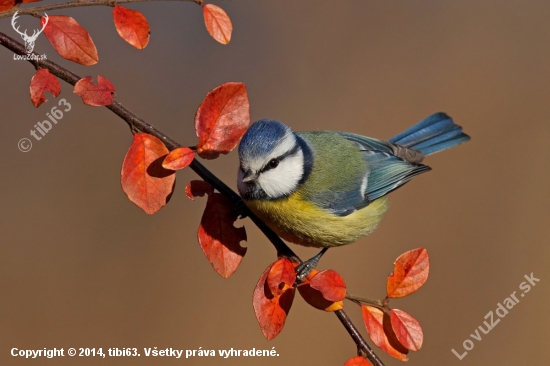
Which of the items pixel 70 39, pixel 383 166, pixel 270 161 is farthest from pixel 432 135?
pixel 70 39

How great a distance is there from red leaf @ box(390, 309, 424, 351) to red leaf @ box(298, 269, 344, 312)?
0.14 meters

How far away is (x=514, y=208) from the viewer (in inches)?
188

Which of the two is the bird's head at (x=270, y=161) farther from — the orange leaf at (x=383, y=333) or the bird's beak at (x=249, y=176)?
the orange leaf at (x=383, y=333)

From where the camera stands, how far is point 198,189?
52.6 inches

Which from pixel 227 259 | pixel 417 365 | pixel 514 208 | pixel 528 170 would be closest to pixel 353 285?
pixel 417 365

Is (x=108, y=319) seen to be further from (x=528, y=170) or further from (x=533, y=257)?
(x=528, y=170)

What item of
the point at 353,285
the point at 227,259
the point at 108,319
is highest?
the point at 108,319

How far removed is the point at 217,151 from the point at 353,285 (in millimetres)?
3124

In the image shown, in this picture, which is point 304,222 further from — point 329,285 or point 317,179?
point 329,285

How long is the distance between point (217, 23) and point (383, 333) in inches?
33.4

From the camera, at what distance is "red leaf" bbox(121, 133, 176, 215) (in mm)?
1197

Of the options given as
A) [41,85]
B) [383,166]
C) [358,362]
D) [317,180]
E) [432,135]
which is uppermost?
[432,135]

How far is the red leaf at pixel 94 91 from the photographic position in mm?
1167
